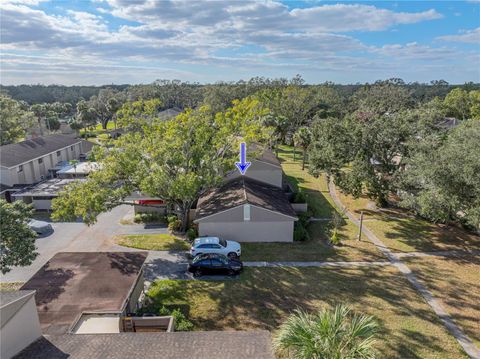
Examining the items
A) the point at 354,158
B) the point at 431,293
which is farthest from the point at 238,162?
the point at 431,293

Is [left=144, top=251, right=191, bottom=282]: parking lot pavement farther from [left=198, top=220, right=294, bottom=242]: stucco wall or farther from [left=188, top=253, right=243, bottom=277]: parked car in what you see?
[left=198, top=220, right=294, bottom=242]: stucco wall

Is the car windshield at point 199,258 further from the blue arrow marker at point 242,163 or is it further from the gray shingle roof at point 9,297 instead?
the gray shingle roof at point 9,297

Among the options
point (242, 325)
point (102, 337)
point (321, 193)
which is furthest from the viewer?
point (321, 193)

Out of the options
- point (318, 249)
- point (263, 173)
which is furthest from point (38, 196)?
point (318, 249)

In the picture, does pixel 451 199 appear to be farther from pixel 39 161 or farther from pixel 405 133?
pixel 39 161

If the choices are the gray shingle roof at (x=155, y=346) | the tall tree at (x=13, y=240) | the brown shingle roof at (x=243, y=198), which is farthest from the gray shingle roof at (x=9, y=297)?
the brown shingle roof at (x=243, y=198)
